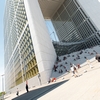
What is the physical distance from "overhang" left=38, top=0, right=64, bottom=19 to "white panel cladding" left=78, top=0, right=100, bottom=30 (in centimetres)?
1097

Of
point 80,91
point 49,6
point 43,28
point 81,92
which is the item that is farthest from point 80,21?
point 81,92

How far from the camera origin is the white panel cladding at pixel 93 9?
3864 centimetres

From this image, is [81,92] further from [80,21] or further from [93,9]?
[93,9]

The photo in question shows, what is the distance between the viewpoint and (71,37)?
4856cm

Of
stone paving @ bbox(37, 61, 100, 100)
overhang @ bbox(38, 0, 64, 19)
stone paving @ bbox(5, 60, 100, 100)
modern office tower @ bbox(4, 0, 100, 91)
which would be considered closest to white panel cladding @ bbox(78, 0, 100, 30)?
modern office tower @ bbox(4, 0, 100, 91)

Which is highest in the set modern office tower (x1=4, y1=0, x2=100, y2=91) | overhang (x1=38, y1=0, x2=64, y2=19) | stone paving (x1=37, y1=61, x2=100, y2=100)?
overhang (x1=38, y1=0, x2=64, y2=19)

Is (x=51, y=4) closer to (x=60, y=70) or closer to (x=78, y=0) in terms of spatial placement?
(x=78, y=0)

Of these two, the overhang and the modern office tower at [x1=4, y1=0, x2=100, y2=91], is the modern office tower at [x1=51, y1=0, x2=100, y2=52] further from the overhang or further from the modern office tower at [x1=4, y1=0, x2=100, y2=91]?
the overhang

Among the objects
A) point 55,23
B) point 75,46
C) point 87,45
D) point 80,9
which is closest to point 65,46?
point 75,46

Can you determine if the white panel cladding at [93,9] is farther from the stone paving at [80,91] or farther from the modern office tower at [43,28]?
the stone paving at [80,91]

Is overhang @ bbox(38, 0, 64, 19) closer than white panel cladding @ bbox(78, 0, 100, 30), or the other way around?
white panel cladding @ bbox(78, 0, 100, 30)

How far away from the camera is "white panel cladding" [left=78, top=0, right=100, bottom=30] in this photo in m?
38.6

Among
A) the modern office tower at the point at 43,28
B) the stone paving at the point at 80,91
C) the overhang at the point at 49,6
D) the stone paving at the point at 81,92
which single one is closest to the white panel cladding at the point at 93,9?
the modern office tower at the point at 43,28

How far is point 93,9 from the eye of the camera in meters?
40.6
